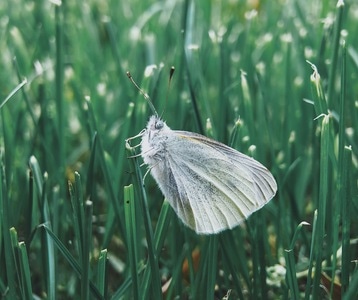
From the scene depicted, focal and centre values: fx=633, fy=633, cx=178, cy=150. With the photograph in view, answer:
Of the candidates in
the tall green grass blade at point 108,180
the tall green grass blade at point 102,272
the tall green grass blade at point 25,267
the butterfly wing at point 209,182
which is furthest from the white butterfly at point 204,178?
the tall green grass blade at point 25,267

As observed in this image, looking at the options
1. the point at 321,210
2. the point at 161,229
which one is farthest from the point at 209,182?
the point at 321,210

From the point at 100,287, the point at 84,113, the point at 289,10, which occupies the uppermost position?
the point at 289,10

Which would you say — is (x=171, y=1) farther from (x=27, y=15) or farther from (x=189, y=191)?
(x=189, y=191)

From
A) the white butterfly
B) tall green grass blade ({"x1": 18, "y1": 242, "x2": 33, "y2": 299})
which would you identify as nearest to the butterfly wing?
the white butterfly

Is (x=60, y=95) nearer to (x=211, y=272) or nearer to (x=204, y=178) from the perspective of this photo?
(x=204, y=178)

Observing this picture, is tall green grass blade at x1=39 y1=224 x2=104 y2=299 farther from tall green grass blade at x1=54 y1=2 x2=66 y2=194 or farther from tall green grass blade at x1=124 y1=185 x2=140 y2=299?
tall green grass blade at x1=54 y1=2 x2=66 y2=194

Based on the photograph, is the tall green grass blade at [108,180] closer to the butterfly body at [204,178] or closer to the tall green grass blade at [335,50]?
the butterfly body at [204,178]

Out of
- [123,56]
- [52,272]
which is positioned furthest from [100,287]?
[123,56]
